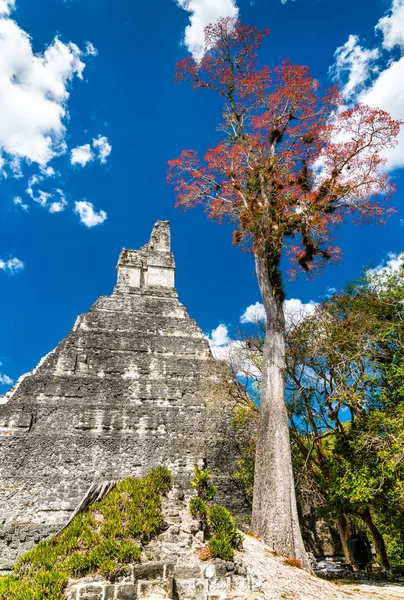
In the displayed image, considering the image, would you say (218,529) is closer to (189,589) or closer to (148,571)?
(189,589)

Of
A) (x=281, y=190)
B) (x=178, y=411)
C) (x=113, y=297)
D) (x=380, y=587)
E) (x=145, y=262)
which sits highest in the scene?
(x=145, y=262)

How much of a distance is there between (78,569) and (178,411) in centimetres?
702

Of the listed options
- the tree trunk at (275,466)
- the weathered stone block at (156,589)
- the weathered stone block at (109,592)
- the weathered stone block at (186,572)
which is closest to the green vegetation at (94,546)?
the weathered stone block at (109,592)

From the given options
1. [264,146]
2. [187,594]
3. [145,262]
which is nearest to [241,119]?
[264,146]

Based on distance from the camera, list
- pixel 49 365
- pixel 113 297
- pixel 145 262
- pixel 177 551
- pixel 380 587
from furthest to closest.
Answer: pixel 145 262
pixel 113 297
pixel 49 365
pixel 380 587
pixel 177 551

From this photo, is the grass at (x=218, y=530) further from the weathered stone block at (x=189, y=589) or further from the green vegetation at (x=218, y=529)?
the weathered stone block at (x=189, y=589)

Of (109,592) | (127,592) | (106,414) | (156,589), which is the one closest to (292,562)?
(156,589)

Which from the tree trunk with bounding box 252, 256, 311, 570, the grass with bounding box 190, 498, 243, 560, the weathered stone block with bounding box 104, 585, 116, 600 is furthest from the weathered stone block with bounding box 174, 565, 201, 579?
the tree trunk with bounding box 252, 256, 311, 570

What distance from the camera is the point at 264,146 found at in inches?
452

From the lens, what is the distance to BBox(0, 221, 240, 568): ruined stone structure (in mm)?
9547

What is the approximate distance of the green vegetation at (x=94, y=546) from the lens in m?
4.21

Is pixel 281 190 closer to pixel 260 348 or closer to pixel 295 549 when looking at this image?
pixel 260 348

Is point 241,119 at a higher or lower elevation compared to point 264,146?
higher

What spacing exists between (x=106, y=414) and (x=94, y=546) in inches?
249
